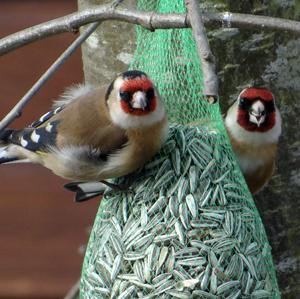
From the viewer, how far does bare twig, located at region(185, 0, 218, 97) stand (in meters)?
2.45

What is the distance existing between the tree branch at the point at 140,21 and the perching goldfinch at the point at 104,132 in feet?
0.57

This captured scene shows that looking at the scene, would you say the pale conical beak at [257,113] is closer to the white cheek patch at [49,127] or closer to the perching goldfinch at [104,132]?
the perching goldfinch at [104,132]

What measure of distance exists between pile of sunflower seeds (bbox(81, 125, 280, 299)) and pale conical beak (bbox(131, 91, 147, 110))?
144mm

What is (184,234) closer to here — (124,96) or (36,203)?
(124,96)

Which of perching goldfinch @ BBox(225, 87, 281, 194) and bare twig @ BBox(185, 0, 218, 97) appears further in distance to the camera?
perching goldfinch @ BBox(225, 87, 281, 194)

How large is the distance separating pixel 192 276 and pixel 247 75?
90cm

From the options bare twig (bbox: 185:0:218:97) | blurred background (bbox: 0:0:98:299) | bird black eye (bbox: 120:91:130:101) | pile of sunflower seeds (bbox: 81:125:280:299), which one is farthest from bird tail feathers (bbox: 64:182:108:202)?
blurred background (bbox: 0:0:98:299)

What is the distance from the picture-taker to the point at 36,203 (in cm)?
622

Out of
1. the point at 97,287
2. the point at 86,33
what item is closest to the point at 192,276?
the point at 97,287

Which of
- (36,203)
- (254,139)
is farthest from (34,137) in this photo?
(36,203)

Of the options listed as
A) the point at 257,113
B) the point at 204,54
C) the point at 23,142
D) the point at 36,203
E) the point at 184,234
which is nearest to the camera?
the point at 204,54

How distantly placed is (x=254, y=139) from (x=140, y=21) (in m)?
0.75

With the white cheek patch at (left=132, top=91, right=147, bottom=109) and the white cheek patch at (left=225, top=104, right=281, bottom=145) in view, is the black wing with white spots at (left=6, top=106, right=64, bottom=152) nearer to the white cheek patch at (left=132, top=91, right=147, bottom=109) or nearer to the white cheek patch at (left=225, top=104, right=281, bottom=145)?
the white cheek patch at (left=132, top=91, right=147, bottom=109)

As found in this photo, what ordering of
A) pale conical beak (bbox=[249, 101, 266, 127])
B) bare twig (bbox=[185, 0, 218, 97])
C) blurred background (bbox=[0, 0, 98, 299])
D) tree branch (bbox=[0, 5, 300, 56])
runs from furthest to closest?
blurred background (bbox=[0, 0, 98, 299]), pale conical beak (bbox=[249, 101, 266, 127]), tree branch (bbox=[0, 5, 300, 56]), bare twig (bbox=[185, 0, 218, 97])
